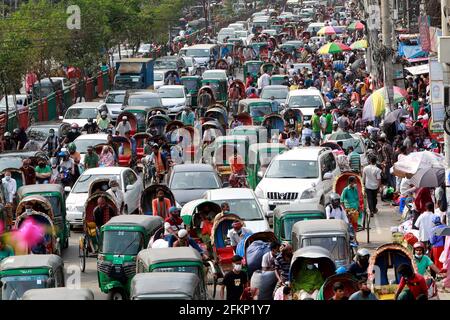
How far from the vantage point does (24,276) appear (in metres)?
21.4

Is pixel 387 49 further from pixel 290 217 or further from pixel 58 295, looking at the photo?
pixel 58 295

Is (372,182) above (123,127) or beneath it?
beneath

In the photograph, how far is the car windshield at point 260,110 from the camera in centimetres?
4662

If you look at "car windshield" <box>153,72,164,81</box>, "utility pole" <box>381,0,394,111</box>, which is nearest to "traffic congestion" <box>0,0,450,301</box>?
"utility pole" <box>381,0,394,111</box>

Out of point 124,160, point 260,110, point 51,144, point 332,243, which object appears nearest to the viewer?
point 332,243

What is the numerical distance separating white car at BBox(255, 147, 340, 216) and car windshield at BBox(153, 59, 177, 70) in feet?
107

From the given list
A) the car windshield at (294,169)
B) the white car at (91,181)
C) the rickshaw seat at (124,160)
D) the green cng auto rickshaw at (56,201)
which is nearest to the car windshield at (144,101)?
the rickshaw seat at (124,160)

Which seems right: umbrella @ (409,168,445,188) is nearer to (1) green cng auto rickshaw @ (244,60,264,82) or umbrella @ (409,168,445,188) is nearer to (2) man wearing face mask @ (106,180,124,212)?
(2) man wearing face mask @ (106,180,124,212)

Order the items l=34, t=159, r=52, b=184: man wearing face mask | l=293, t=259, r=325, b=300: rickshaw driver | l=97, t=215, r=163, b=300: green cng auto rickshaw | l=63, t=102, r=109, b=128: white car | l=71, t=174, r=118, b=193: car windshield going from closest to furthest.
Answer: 1. l=293, t=259, r=325, b=300: rickshaw driver
2. l=97, t=215, r=163, b=300: green cng auto rickshaw
3. l=71, t=174, r=118, b=193: car windshield
4. l=34, t=159, r=52, b=184: man wearing face mask
5. l=63, t=102, r=109, b=128: white car

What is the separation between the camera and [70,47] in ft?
203

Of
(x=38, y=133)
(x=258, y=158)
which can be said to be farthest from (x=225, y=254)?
(x=38, y=133)

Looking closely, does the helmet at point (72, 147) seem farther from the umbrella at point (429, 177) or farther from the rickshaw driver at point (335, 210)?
the rickshaw driver at point (335, 210)

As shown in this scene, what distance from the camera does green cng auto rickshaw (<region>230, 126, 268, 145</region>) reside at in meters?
39.2

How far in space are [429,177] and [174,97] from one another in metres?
25.4
